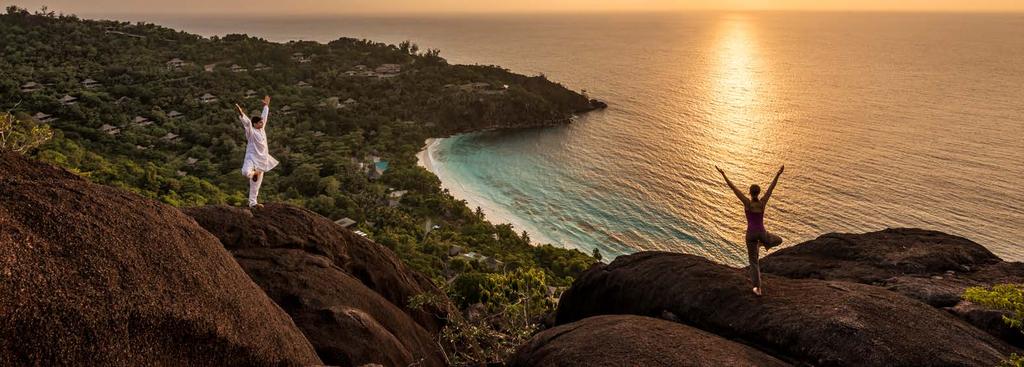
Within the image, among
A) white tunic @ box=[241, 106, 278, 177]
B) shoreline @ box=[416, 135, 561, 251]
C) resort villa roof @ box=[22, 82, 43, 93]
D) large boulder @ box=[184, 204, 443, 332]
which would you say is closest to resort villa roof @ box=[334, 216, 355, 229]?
shoreline @ box=[416, 135, 561, 251]

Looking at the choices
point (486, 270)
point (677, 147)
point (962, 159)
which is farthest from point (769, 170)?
point (486, 270)

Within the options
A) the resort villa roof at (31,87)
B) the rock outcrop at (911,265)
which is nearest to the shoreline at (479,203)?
the rock outcrop at (911,265)

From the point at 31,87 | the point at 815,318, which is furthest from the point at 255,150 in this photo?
the point at 31,87

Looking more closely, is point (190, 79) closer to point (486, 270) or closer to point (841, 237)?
point (486, 270)

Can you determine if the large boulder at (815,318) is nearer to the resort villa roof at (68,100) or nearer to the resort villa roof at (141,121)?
the resort villa roof at (141,121)

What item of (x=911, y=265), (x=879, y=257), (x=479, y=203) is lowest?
(x=479, y=203)

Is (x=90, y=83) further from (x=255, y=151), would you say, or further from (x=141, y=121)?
(x=255, y=151)
